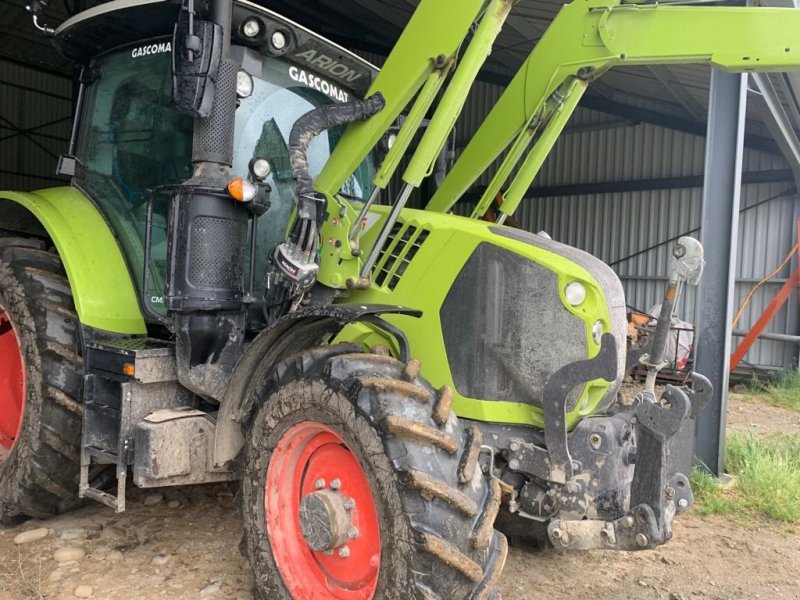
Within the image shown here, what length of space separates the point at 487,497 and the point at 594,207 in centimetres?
1245

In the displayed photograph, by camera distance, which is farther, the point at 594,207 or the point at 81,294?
the point at 594,207

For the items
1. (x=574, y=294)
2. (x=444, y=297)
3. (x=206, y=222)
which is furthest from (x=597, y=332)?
(x=206, y=222)

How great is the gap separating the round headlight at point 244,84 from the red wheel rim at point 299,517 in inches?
63.1

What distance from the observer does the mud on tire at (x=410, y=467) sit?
209cm

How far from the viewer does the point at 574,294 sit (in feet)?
8.37

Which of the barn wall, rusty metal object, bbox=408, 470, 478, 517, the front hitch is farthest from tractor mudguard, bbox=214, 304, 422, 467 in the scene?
the barn wall

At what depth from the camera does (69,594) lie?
2943 millimetres

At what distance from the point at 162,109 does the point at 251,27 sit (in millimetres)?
645

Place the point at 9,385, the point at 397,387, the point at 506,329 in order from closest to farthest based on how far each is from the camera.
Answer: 1. the point at 397,387
2. the point at 506,329
3. the point at 9,385

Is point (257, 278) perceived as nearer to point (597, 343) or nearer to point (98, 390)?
point (98, 390)

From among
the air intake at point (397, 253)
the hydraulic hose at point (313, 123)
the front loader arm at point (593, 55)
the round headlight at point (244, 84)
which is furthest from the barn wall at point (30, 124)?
the air intake at point (397, 253)

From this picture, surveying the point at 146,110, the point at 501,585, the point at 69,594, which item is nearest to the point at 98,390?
the point at 69,594

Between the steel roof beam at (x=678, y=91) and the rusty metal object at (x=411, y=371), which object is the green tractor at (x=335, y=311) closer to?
the rusty metal object at (x=411, y=371)

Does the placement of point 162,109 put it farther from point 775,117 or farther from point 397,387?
point 775,117
